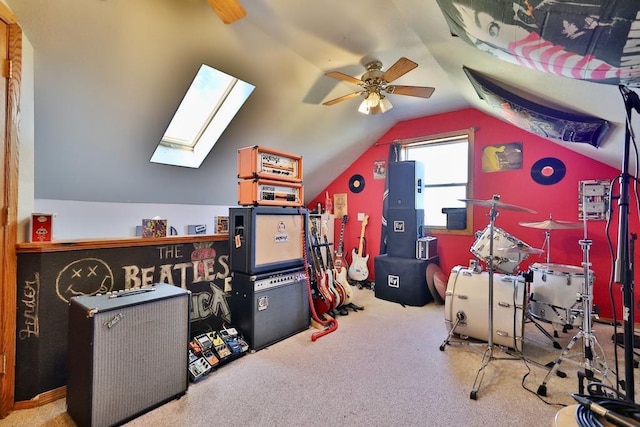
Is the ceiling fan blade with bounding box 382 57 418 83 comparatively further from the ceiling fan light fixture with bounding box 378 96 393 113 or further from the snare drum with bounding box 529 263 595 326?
the snare drum with bounding box 529 263 595 326

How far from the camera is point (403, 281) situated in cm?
358

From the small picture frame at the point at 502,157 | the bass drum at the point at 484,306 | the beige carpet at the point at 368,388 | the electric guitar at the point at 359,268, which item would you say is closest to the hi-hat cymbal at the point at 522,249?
the bass drum at the point at 484,306

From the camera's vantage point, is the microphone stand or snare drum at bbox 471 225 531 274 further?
snare drum at bbox 471 225 531 274

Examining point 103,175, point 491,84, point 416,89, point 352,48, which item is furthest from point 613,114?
point 103,175

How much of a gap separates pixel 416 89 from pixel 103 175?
2945 millimetres

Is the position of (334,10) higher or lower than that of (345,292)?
higher

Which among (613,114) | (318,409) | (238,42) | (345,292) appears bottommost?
(318,409)

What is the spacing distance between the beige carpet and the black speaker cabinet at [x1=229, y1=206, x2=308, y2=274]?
2.28 ft

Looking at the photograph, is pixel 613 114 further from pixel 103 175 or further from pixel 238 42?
pixel 103 175

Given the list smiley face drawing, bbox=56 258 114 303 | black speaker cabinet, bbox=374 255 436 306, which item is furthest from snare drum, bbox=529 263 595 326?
smiley face drawing, bbox=56 258 114 303

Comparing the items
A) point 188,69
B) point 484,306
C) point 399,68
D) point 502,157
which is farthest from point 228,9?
point 502,157

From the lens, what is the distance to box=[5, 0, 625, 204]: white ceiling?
179 cm

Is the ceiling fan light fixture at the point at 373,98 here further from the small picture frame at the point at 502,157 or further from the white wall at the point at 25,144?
the white wall at the point at 25,144

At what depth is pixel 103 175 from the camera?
8.58 ft
